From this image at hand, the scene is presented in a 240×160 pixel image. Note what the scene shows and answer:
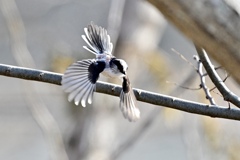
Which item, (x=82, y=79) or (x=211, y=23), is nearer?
(x=211, y=23)

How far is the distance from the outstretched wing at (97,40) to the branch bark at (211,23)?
366 millimetres

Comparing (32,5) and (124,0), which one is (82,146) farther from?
(32,5)

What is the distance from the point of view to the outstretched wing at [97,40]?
2.67 feet

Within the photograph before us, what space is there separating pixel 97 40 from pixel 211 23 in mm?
416

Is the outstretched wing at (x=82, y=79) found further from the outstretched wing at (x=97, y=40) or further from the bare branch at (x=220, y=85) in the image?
the bare branch at (x=220, y=85)

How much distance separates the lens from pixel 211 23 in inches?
16.7

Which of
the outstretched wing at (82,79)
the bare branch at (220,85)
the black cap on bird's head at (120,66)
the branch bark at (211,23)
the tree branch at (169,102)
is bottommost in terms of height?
the tree branch at (169,102)

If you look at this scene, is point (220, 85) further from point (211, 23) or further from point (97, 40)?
point (211, 23)

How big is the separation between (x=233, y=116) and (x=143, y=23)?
110 centimetres

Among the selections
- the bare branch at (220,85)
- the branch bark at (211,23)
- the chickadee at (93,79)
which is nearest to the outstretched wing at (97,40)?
the chickadee at (93,79)

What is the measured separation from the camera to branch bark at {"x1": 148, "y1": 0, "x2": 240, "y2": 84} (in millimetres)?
419

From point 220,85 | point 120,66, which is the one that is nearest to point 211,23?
point 120,66

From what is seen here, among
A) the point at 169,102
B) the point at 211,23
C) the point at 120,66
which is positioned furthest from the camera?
the point at 169,102

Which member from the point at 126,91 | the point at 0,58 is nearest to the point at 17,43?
the point at 126,91
